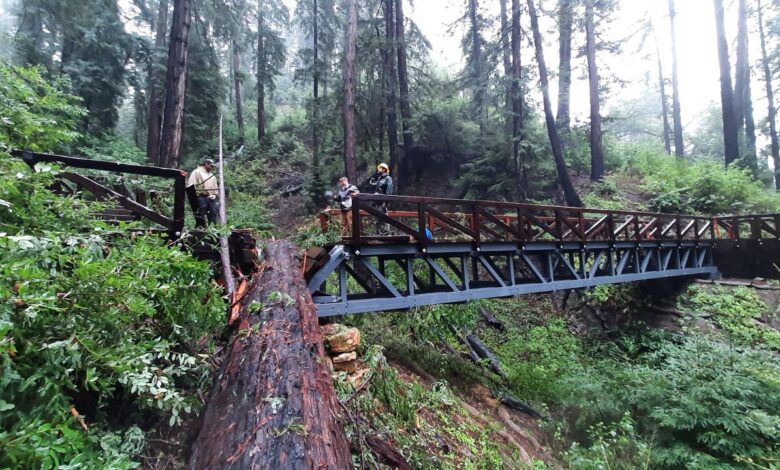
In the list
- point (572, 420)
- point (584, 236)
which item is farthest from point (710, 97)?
point (572, 420)

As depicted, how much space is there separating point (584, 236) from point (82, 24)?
1833 cm

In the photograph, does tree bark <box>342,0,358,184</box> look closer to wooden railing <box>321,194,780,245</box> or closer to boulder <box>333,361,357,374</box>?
wooden railing <box>321,194,780,245</box>

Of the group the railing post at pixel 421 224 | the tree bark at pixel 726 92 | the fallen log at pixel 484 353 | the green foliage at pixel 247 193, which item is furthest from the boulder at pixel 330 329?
the tree bark at pixel 726 92

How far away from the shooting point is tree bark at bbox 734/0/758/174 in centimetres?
1934

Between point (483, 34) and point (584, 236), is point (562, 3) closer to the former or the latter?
point (483, 34)

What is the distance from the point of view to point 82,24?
13.4 m

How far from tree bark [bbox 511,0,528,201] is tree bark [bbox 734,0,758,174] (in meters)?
12.9

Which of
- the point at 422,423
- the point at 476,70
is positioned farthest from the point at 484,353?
the point at 476,70

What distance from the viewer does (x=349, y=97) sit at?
1188 centimetres

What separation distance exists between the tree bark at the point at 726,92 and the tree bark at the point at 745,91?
77cm

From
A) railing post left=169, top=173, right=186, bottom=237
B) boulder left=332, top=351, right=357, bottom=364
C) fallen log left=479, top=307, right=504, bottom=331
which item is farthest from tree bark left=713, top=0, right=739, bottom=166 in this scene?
railing post left=169, top=173, right=186, bottom=237

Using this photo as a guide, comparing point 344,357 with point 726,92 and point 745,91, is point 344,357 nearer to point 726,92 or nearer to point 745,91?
point 726,92

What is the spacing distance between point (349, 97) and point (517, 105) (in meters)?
7.27

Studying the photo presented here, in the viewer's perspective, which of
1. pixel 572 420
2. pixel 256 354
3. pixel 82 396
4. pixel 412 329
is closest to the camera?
pixel 82 396
